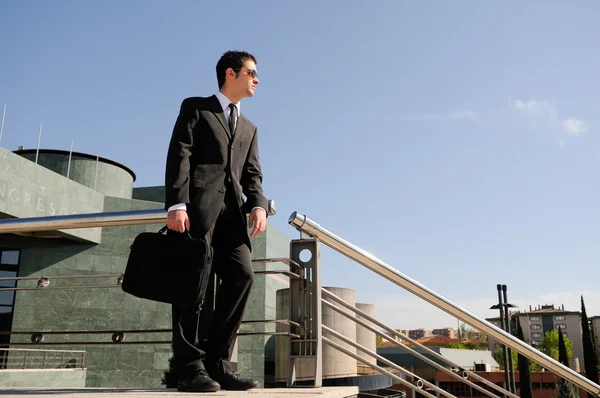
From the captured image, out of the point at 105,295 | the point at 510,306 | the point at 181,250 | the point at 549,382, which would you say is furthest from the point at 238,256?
the point at 549,382

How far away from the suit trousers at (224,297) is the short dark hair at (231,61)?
26.6 inches

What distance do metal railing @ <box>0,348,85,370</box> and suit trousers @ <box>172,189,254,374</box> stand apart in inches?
613

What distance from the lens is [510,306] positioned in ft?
70.4

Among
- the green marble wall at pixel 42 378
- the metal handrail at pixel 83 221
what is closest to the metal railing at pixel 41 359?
the green marble wall at pixel 42 378

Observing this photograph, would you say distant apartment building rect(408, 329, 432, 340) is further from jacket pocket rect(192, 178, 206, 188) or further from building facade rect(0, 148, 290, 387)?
jacket pocket rect(192, 178, 206, 188)

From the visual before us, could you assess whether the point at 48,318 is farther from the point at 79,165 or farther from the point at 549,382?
the point at 549,382

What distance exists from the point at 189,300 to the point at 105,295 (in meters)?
17.5

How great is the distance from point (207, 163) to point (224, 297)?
708mm

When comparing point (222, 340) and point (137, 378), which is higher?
point (222, 340)

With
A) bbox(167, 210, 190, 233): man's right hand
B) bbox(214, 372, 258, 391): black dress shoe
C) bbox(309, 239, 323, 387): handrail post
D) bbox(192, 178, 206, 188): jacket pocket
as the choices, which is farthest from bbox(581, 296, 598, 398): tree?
bbox(167, 210, 190, 233): man's right hand

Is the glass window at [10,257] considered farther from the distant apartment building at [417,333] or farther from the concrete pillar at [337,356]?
the distant apartment building at [417,333]

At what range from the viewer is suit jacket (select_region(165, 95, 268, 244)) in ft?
8.68

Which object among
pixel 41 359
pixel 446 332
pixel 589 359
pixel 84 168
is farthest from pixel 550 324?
pixel 41 359

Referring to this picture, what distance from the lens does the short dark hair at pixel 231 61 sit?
9.72 feet
